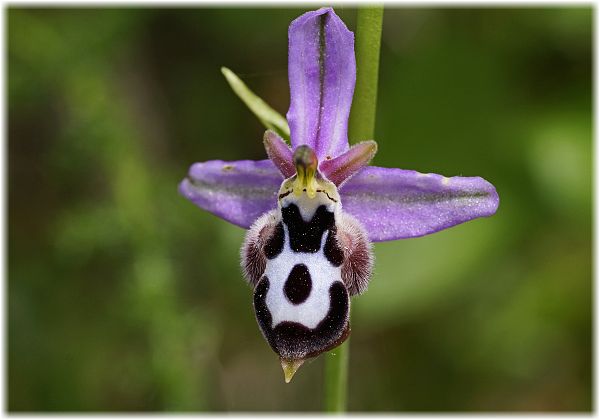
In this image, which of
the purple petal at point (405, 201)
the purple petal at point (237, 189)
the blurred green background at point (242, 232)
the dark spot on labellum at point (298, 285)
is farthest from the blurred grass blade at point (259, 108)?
the blurred green background at point (242, 232)

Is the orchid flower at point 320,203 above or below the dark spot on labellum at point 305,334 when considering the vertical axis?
above

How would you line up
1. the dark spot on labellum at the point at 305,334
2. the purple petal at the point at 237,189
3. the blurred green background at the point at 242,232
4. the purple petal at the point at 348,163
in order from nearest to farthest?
the dark spot on labellum at the point at 305,334, the purple petal at the point at 348,163, the purple petal at the point at 237,189, the blurred green background at the point at 242,232

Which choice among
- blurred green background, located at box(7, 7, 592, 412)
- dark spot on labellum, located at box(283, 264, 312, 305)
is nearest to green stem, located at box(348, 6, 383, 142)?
dark spot on labellum, located at box(283, 264, 312, 305)

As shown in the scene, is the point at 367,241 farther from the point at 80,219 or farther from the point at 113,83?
the point at 113,83

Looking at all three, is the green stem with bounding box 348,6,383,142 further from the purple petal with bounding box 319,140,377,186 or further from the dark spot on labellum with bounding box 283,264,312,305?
the dark spot on labellum with bounding box 283,264,312,305

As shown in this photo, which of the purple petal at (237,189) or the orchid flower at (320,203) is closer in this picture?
the orchid flower at (320,203)

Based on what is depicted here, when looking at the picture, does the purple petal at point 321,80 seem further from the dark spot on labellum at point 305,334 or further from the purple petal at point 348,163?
the dark spot on labellum at point 305,334
